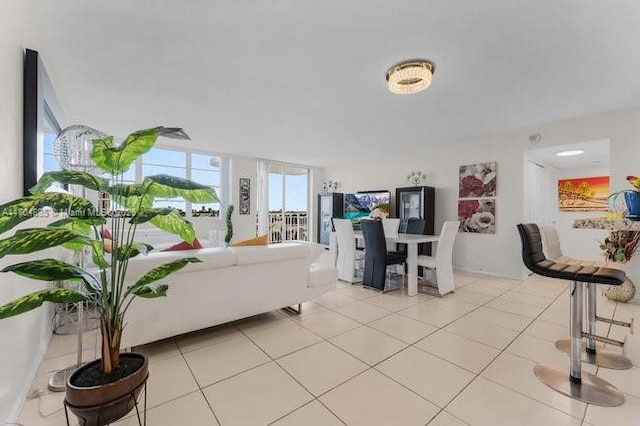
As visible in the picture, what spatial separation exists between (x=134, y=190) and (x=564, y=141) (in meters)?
5.42

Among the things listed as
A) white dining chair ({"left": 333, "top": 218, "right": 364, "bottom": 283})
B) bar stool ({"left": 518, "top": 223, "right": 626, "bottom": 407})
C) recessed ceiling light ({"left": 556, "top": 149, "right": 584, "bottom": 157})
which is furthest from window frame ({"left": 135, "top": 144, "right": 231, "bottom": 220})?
recessed ceiling light ({"left": 556, "top": 149, "right": 584, "bottom": 157})

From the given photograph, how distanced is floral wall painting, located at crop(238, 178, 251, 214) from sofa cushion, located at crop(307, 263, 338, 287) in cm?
402

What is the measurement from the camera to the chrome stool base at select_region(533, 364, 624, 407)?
60.3 inches

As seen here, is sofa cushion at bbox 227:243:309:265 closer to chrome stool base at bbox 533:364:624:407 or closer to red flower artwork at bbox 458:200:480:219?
chrome stool base at bbox 533:364:624:407

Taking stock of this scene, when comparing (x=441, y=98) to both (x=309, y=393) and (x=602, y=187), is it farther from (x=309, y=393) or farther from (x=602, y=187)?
(x=602, y=187)

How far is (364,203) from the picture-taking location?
267 inches

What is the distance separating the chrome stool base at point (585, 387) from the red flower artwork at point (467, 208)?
349 centimetres

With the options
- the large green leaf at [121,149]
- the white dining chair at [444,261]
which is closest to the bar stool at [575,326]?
the white dining chair at [444,261]

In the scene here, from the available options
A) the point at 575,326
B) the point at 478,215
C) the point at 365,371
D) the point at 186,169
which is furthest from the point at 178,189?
the point at 186,169

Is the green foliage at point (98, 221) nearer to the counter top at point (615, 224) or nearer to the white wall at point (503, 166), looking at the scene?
the counter top at point (615, 224)

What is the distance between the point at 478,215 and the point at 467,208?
0.76ft

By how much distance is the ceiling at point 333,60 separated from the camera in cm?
188

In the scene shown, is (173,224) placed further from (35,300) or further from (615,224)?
(615,224)

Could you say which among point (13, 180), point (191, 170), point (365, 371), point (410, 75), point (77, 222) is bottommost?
point (365, 371)
